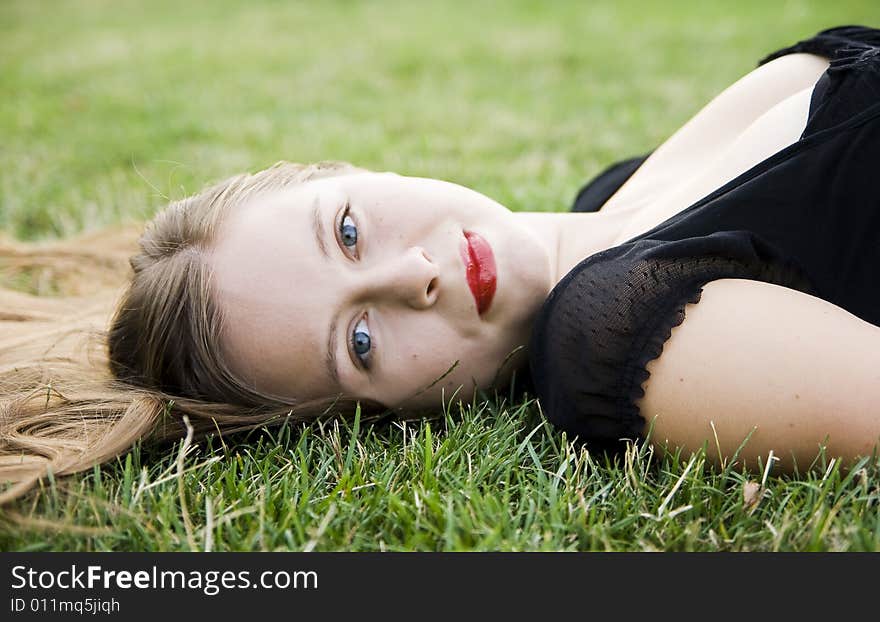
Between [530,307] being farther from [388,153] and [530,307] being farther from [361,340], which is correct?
[388,153]

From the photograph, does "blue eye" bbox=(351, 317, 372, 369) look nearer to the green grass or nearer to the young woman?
the young woman

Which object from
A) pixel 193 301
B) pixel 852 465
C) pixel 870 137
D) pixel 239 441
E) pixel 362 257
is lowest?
pixel 239 441

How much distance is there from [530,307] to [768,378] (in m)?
0.67

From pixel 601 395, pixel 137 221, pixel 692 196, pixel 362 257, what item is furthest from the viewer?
pixel 137 221

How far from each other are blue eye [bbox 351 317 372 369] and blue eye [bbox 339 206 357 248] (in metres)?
0.20

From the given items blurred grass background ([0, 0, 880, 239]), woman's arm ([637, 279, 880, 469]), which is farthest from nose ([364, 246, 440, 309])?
blurred grass background ([0, 0, 880, 239])

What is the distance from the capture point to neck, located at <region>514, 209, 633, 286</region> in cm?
228

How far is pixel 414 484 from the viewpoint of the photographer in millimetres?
1755

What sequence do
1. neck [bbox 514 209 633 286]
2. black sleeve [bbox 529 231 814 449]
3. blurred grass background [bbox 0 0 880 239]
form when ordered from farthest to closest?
blurred grass background [bbox 0 0 880 239] → neck [bbox 514 209 633 286] → black sleeve [bbox 529 231 814 449]

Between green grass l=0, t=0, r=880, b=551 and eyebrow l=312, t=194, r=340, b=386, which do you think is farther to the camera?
eyebrow l=312, t=194, r=340, b=386

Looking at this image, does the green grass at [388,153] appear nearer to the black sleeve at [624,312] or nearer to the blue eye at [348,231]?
the black sleeve at [624,312]
